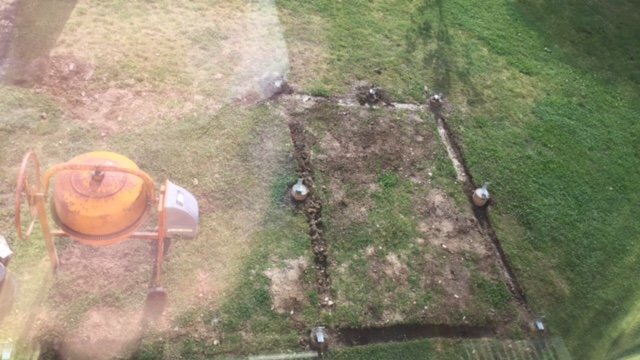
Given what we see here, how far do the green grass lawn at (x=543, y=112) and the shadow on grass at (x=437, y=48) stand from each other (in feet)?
0.08

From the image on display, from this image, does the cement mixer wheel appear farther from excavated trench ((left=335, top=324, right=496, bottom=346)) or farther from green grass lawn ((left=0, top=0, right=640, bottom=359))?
excavated trench ((left=335, top=324, right=496, bottom=346))

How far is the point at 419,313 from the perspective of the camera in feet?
20.0

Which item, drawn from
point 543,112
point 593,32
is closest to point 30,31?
point 543,112

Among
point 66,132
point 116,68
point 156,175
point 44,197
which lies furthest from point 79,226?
point 116,68

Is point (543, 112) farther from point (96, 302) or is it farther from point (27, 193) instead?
point (27, 193)

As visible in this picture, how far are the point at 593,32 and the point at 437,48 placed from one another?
366 cm

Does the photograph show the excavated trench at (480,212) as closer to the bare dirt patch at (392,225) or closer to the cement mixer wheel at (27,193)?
the bare dirt patch at (392,225)

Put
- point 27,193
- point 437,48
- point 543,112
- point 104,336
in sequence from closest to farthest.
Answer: point 27,193 → point 104,336 → point 543,112 → point 437,48

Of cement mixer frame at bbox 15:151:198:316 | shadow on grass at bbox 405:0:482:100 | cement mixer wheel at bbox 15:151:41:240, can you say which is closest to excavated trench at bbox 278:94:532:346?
shadow on grass at bbox 405:0:482:100

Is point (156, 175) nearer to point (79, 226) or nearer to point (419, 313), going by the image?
point (79, 226)

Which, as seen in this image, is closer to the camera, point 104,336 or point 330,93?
point 104,336

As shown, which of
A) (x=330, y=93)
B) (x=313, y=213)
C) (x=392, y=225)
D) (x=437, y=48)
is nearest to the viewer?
(x=313, y=213)

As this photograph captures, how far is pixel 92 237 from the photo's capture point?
4801 millimetres

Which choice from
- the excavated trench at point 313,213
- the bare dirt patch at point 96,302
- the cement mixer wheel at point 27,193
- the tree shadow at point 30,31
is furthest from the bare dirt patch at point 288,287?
the tree shadow at point 30,31
